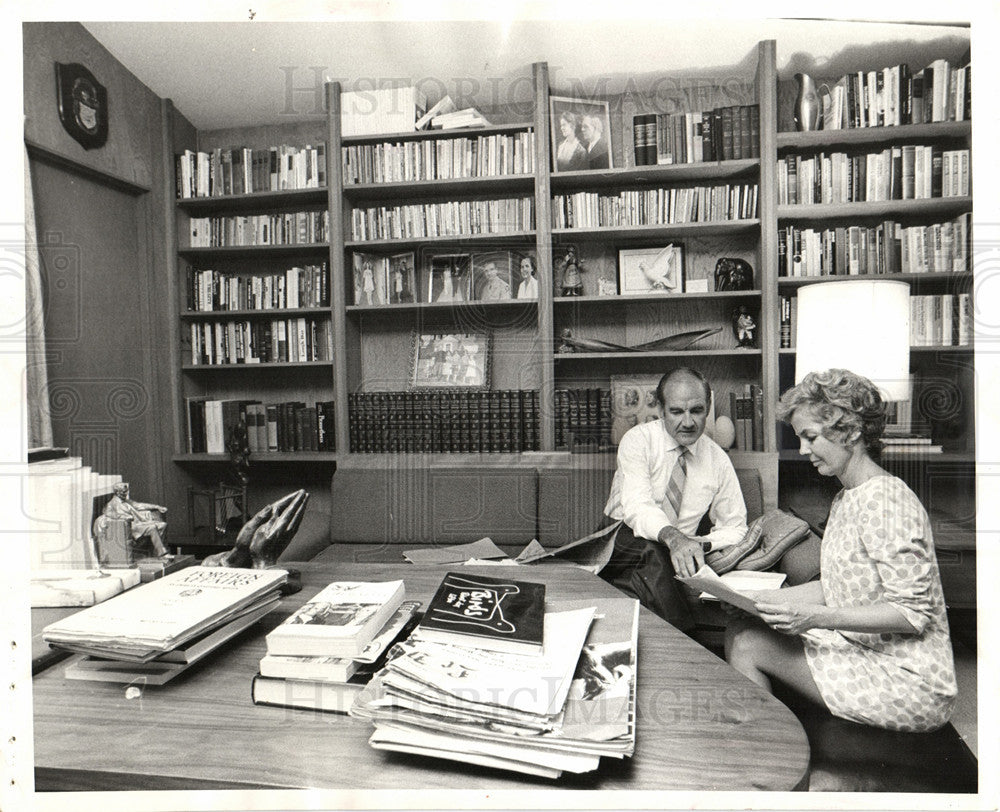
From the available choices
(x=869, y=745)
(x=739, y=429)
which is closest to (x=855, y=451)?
(x=869, y=745)

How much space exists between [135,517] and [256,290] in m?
1.92

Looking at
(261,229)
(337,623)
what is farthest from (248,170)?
(337,623)

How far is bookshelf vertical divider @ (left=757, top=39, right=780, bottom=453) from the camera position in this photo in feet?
8.06

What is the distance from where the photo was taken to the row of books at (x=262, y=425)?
283 centimetres

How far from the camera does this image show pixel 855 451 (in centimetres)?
113

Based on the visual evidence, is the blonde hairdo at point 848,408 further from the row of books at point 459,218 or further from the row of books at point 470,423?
the row of books at point 459,218

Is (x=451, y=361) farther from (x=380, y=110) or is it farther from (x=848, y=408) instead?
(x=848, y=408)

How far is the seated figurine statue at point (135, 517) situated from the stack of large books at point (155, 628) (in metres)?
0.28

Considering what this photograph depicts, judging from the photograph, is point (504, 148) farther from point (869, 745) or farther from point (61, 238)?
point (869, 745)

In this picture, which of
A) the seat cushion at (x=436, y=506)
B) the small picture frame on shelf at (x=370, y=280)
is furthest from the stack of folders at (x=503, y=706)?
the small picture frame on shelf at (x=370, y=280)

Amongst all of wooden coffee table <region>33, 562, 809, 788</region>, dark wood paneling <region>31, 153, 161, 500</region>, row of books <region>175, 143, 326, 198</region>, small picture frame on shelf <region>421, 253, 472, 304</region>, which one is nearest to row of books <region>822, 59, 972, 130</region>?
small picture frame on shelf <region>421, 253, 472, 304</region>

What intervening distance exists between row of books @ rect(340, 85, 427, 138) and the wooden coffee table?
2.45 m

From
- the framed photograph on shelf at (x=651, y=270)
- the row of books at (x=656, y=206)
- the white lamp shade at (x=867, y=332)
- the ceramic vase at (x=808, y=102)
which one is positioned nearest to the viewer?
the white lamp shade at (x=867, y=332)

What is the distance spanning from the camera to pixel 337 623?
77 cm
